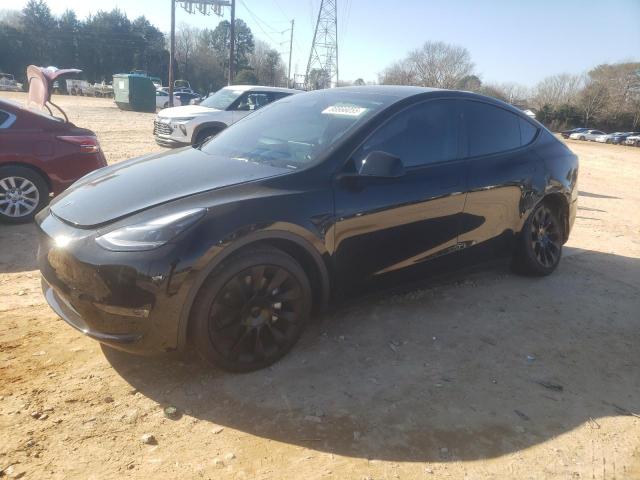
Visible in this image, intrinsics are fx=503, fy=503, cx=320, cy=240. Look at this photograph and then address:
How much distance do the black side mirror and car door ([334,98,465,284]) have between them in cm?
9

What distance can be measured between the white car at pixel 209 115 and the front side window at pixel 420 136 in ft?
23.6

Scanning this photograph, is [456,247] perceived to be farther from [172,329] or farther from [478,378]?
[172,329]

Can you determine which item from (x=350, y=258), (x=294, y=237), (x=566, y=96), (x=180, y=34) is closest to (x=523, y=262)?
(x=350, y=258)

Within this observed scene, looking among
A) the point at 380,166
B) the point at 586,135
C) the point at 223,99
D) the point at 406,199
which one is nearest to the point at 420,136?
the point at 406,199

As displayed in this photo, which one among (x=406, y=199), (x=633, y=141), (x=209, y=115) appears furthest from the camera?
(x=633, y=141)

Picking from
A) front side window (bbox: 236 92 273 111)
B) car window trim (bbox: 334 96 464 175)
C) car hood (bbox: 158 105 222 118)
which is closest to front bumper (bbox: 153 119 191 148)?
car hood (bbox: 158 105 222 118)

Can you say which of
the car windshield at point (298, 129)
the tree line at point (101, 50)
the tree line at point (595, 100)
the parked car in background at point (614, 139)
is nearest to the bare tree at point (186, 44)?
the tree line at point (101, 50)

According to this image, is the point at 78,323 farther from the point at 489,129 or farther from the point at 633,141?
the point at 633,141

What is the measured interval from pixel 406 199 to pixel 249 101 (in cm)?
892

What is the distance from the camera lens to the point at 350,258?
10.5ft

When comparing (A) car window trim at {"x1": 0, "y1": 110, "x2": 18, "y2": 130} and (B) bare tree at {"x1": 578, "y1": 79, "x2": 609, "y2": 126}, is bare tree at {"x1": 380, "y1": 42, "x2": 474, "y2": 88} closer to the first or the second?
(B) bare tree at {"x1": 578, "y1": 79, "x2": 609, "y2": 126}

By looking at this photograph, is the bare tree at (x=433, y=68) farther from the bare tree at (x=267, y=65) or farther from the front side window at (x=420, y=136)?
the front side window at (x=420, y=136)

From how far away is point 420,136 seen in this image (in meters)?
3.64

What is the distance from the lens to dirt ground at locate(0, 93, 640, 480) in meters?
2.31
